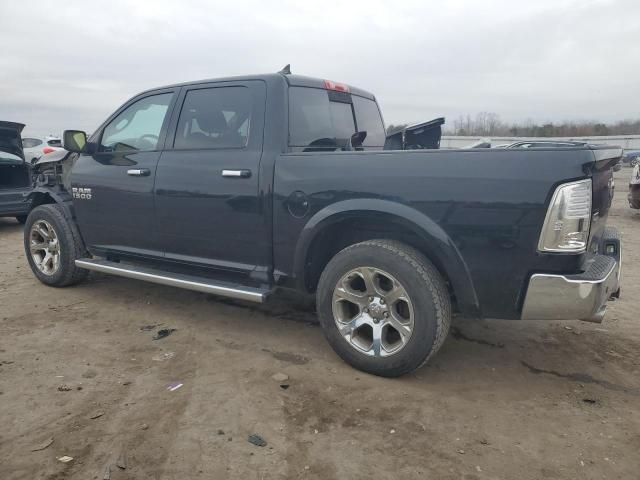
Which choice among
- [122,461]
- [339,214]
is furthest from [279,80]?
[122,461]

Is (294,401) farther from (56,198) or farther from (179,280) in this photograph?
(56,198)

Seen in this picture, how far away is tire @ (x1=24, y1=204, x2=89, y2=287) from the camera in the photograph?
4.93 metres

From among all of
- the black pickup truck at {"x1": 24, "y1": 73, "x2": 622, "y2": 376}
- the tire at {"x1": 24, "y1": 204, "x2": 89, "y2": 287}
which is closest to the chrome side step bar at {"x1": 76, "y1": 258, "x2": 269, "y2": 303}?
the black pickup truck at {"x1": 24, "y1": 73, "x2": 622, "y2": 376}

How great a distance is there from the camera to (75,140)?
4617 mm

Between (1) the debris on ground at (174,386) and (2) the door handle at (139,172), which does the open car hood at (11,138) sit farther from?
(1) the debris on ground at (174,386)

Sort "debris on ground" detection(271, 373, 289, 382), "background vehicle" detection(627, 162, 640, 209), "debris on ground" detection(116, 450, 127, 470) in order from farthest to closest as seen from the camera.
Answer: "background vehicle" detection(627, 162, 640, 209) → "debris on ground" detection(271, 373, 289, 382) → "debris on ground" detection(116, 450, 127, 470)

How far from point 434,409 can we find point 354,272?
3.08 ft

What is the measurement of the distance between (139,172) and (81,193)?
920 mm

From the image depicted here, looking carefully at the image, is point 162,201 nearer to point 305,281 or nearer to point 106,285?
point 305,281

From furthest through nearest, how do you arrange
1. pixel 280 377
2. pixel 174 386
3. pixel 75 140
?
pixel 75 140 → pixel 280 377 → pixel 174 386

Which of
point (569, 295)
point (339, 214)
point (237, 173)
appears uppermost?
point (237, 173)

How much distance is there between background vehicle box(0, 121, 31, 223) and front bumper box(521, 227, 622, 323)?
820cm

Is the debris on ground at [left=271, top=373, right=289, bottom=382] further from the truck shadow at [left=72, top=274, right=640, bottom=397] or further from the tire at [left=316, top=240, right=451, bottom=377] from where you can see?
the tire at [left=316, top=240, right=451, bottom=377]

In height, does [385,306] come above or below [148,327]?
above
